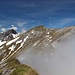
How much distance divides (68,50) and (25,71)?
496 ft

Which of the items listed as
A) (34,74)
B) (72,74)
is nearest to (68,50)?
(72,74)

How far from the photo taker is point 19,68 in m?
43.9

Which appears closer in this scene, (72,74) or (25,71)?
(25,71)

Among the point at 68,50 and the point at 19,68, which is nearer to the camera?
the point at 19,68

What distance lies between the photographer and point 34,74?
1751 inches

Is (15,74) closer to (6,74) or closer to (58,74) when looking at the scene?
(6,74)

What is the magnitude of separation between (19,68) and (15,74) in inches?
103

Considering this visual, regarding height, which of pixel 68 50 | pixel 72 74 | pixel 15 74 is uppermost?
pixel 68 50

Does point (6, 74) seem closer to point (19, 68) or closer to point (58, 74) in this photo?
point (19, 68)

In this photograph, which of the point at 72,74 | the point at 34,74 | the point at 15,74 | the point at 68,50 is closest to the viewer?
the point at 15,74

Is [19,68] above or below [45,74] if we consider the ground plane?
below

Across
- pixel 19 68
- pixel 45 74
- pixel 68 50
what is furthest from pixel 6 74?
pixel 68 50

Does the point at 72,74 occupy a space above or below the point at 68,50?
below

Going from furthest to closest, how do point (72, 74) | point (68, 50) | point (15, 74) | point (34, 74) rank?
point (68, 50) → point (72, 74) → point (34, 74) → point (15, 74)
